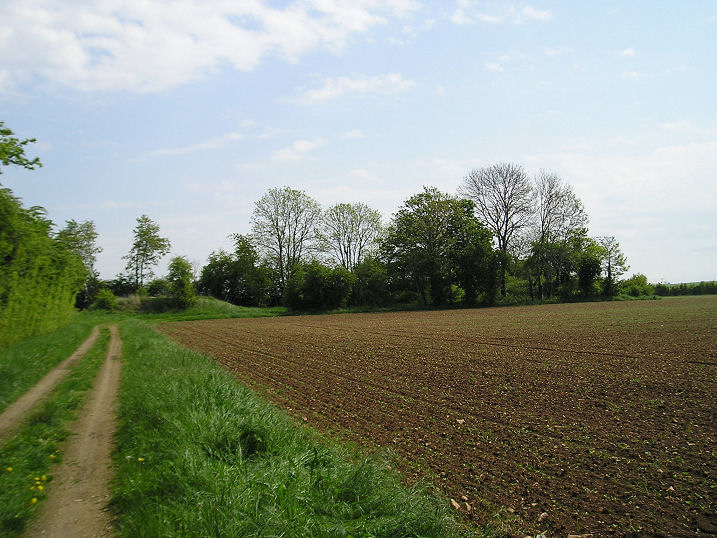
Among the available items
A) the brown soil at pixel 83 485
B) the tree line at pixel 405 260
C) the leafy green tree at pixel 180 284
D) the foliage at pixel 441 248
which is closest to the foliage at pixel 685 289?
the tree line at pixel 405 260

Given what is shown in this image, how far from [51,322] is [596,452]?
2326 cm

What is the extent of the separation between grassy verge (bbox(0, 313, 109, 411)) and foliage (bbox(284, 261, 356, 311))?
31239mm

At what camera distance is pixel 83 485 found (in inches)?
184

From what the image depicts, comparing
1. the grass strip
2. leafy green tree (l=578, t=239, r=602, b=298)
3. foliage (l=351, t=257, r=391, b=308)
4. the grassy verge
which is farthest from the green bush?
leafy green tree (l=578, t=239, r=602, b=298)

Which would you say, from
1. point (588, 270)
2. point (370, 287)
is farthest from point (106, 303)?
point (588, 270)

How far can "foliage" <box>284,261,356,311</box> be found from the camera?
48.3 m

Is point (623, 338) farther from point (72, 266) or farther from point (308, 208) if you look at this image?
point (308, 208)

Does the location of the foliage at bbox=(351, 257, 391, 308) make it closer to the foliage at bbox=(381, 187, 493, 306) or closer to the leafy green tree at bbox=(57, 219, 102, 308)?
the foliage at bbox=(381, 187, 493, 306)

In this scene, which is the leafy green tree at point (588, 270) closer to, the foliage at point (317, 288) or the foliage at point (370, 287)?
the foliage at point (370, 287)

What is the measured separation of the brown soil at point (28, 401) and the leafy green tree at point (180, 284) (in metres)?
34.7

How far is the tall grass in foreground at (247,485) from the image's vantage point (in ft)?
10.8

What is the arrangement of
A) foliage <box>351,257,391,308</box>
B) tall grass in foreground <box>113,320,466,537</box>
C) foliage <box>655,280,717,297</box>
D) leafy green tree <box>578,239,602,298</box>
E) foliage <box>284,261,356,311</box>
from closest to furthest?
tall grass in foreground <box>113,320,466,537</box>, foliage <box>284,261,356,311</box>, foliage <box>351,257,391,308</box>, leafy green tree <box>578,239,602,298</box>, foliage <box>655,280,717,297</box>

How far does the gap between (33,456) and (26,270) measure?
13115mm

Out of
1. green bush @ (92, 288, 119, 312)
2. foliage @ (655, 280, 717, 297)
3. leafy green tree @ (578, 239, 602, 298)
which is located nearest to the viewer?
green bush @ (92, 288, 119, 312)
